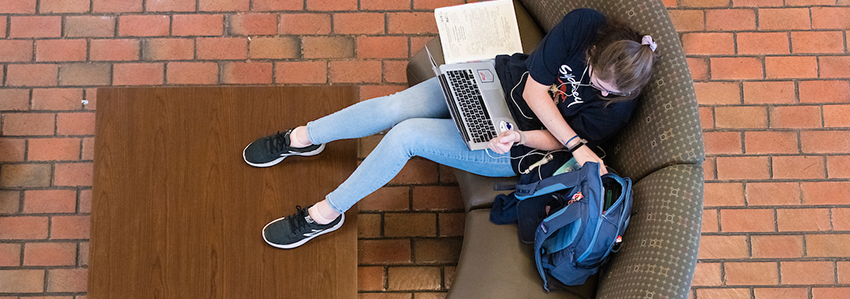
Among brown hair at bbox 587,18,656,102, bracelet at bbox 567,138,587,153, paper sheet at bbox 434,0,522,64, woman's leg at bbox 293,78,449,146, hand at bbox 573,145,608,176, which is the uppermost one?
paper sheet at bbox 434,0,522,64

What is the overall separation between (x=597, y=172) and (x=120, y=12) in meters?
2.28

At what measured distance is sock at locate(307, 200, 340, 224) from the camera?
5.98 feet

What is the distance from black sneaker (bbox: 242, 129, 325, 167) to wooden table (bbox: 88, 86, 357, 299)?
25 mm

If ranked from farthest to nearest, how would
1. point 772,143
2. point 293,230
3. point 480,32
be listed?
point 772,143 → point 480,32 → point 293,230

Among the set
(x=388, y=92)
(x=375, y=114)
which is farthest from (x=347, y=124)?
(x=388, y=92)

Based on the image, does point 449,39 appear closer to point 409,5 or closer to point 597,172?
point 409,5

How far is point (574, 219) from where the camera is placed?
1.61m

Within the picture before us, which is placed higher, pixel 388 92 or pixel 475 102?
pixel 388 92

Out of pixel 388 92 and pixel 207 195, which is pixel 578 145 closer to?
pixel 388 92

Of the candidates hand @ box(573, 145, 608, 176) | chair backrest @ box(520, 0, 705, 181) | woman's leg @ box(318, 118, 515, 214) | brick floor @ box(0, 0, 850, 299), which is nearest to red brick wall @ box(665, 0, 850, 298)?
brick floor @ box(0, 0, 850, 299)

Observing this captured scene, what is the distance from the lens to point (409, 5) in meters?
2.57

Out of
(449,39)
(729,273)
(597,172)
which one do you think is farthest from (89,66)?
(729,273)

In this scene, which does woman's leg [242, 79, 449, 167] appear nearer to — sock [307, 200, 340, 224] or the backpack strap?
sock [307, 200, 340, 224]

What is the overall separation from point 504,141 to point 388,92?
0.94m
